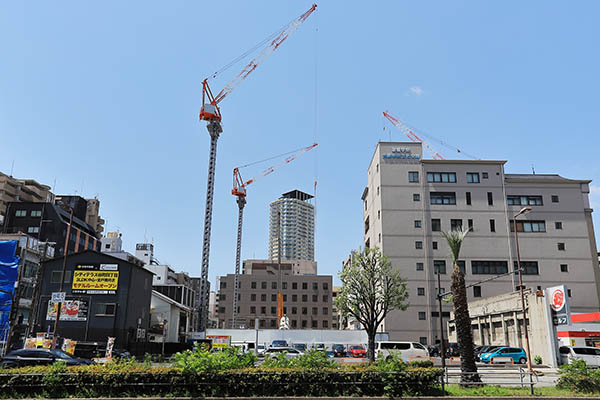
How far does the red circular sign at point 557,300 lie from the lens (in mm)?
37406

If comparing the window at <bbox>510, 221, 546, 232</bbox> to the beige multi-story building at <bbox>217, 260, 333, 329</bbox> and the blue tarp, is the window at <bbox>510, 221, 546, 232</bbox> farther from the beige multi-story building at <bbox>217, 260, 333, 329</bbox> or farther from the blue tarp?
the beige multi-story building at <bbox>217, 260, 333, 329</bbox>

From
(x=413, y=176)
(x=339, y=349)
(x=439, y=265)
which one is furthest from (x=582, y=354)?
(x=413, y=176)

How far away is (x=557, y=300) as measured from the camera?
38.2 m

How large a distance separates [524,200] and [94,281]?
57.4 meters

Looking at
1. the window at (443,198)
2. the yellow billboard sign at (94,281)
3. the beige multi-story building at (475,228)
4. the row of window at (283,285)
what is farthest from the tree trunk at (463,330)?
the row of window at (283,285)

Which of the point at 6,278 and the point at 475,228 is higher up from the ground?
the point at 475,228

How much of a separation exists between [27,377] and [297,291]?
110 m

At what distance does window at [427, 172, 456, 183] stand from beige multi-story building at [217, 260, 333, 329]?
60.6 metres

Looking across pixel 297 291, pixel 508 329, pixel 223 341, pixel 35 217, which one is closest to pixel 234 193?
pixel 297 291

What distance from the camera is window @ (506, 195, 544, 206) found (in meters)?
67.0

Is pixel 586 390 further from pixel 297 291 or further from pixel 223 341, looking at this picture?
pixel 297 291

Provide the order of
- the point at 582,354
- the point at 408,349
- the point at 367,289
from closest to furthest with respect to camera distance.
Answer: the point at 582,354, the point at 408,349, the point at 367,289

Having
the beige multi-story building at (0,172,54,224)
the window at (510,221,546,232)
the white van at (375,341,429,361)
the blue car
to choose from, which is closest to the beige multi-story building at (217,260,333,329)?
the beige multi-story building at (0,172,54,224)

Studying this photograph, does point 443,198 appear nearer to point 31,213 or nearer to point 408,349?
point 408,349
